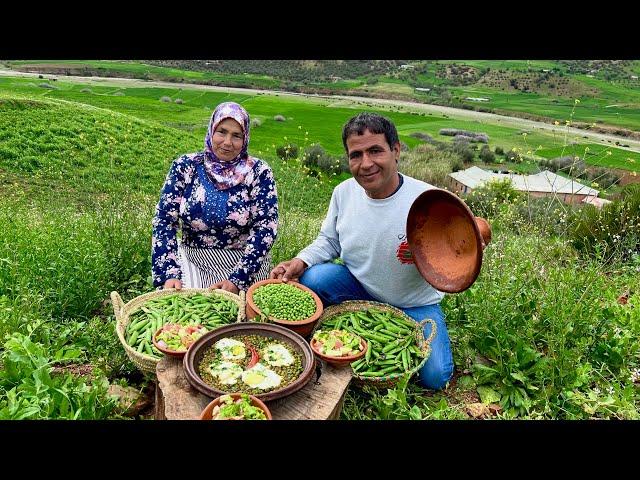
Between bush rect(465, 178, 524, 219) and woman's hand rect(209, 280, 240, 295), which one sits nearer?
woman's hand rect(209, 280, 240, 295)

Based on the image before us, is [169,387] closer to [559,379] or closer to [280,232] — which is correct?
[559,379]

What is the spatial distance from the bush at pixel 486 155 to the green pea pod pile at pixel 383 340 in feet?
77.9

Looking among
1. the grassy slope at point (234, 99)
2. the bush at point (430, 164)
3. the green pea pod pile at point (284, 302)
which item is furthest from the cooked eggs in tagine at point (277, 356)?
the grassy slope at point (234, 99)

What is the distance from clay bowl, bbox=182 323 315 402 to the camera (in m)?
2.62

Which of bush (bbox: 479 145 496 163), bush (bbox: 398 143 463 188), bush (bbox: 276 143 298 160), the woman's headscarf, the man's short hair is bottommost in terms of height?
bush (bbox: 398 143 463 188)

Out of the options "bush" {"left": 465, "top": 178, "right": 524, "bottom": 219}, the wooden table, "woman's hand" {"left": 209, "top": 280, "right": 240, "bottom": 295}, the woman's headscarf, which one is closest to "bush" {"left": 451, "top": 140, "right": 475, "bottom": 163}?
"bush" {"left": 465, "top": 178, "right": 524, "bottom": 219}

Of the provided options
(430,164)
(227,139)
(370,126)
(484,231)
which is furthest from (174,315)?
(430,164)

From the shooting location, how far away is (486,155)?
26891mm

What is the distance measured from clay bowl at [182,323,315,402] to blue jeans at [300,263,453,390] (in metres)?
1.23

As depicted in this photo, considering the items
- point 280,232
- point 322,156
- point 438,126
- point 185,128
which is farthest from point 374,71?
point 280,232

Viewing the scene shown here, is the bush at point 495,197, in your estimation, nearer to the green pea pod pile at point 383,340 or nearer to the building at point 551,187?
the building at point 551,187

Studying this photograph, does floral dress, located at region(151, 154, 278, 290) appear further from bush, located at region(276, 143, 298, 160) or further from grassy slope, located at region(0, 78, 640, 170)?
grassy slope, located at region(0, 78, 640, 170)

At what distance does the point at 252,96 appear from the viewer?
3484 cm

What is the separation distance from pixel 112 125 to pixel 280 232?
1739cm
